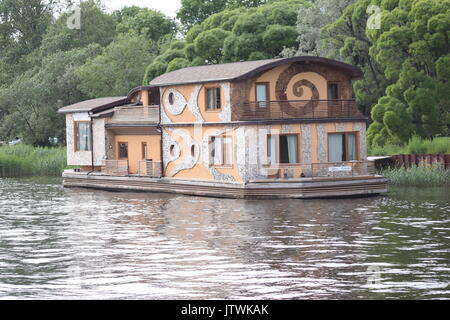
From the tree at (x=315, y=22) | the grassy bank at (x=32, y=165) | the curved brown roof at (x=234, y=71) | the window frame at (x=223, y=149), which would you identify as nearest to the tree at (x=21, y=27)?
the grassy bank at (x=32, y=165)

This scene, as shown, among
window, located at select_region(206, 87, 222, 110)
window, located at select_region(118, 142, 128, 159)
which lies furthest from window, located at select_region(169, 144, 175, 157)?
window, located at select_region(118, 142, 128, 159)

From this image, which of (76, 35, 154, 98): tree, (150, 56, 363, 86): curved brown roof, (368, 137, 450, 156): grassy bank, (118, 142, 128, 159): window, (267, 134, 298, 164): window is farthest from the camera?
(76, 35, 154, 98): tree

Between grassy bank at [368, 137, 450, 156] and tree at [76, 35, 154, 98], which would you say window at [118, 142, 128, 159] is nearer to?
grassy bank at [368, 137, 450, 156]

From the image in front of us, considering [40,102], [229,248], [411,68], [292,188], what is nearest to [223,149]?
Answer: [292,188]

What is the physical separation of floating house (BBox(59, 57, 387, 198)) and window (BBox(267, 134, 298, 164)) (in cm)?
4

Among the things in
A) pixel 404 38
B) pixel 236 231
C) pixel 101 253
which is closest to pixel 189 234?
pixel 236 231

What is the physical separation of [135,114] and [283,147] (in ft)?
35.1

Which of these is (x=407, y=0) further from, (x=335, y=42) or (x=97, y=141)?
(x=97, y=141)

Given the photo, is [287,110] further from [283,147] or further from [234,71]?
[234,71]

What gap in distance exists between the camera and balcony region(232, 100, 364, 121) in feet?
140

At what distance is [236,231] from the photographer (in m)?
31.4

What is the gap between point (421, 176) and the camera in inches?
1764
